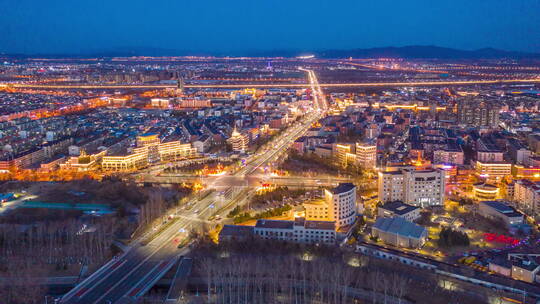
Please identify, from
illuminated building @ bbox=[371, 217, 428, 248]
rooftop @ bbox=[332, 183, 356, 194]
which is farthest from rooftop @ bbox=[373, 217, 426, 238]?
rooftop @ bbox=[332, 183, 356, 194]

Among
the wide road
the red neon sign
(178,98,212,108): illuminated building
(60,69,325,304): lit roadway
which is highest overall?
(178,98,212,108): illuminated building

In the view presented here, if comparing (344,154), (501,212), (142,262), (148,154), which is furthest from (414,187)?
(148,154)

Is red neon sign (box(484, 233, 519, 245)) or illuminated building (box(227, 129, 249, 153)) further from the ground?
illuminated building (box(227, 129, 249, 153))

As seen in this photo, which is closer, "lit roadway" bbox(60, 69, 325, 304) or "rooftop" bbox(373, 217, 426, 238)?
"lit roadway" bbox(60, 69, 325, 304)

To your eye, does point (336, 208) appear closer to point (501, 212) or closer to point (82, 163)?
point (501, 212)

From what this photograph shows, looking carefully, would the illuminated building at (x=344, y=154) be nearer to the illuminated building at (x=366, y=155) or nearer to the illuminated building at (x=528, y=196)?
the illuminated building at (x=366, y=155)

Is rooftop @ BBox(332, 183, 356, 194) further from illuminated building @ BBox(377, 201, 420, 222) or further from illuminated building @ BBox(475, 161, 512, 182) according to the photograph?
illuminated building @ BBox(475, 161, 512, 182)

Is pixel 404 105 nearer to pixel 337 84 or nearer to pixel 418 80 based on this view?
pixel 337 84
